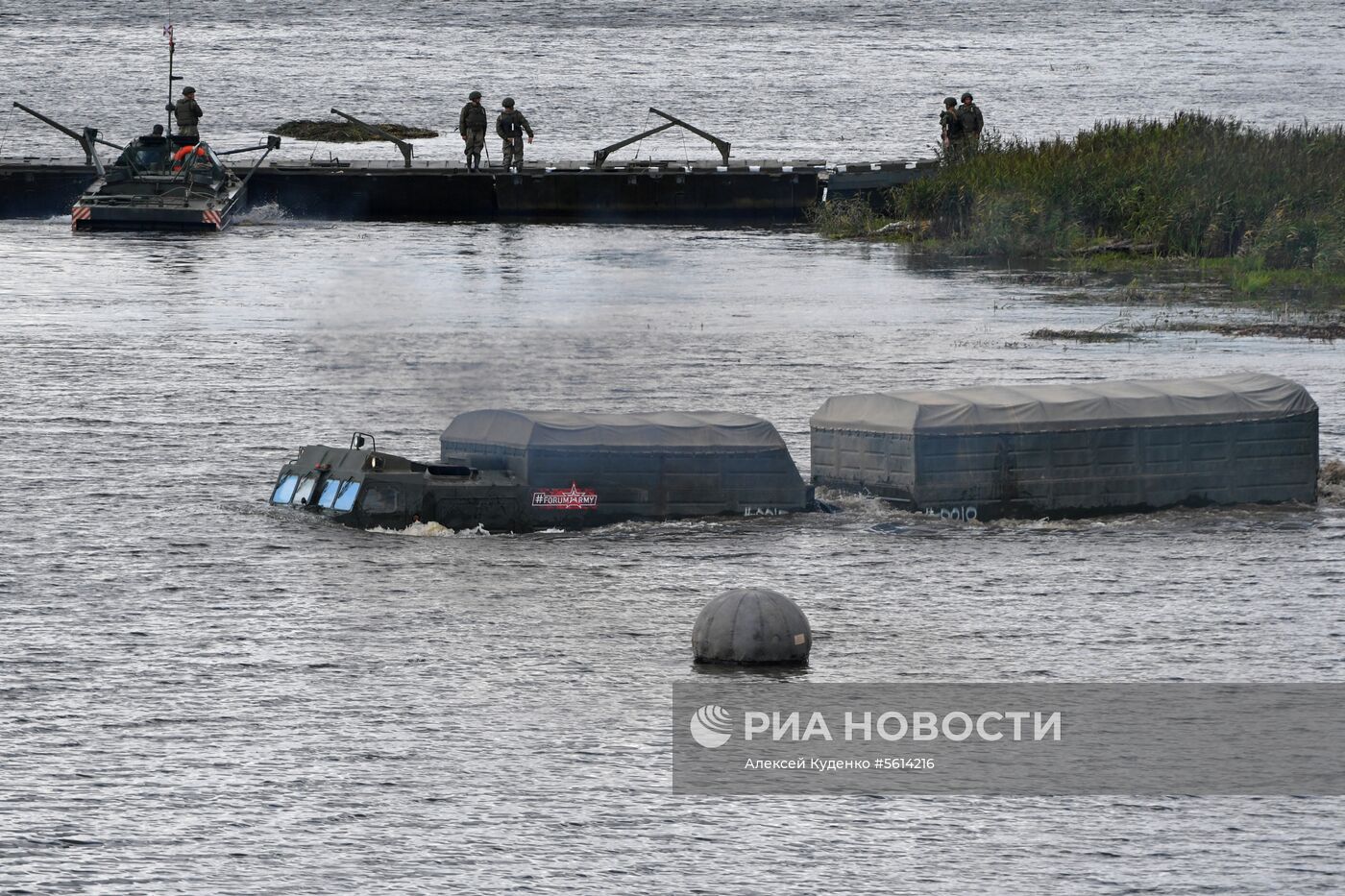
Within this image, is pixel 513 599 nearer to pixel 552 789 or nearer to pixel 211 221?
pixel 552 789

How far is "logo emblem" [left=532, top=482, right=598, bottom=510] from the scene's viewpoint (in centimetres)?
2722

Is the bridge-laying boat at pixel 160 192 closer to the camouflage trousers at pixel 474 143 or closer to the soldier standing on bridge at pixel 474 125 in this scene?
the soldier standing on bridge at pixel 474 125

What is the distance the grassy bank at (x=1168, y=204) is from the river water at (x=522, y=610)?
20.6 feet

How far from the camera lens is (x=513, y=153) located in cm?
7375

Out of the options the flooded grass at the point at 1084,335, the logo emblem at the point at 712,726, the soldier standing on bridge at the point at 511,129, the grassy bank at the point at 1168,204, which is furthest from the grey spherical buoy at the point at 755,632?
the soldier standing on bridge at the point at 511,129

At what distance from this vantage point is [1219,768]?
17984 mm

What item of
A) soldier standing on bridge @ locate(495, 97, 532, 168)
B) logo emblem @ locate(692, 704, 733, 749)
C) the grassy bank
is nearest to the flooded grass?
the grassy bank

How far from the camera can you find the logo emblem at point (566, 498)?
2722 cm

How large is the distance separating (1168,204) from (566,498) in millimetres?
34295

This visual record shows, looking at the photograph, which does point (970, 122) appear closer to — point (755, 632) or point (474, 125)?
point (474, 125)

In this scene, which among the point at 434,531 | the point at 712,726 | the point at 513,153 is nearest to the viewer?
the point at 712,726

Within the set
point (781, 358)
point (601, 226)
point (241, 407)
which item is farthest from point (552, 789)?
point (601, 226)

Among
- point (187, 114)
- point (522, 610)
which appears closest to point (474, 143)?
point (187, 114)

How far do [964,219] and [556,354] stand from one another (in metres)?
23.3
